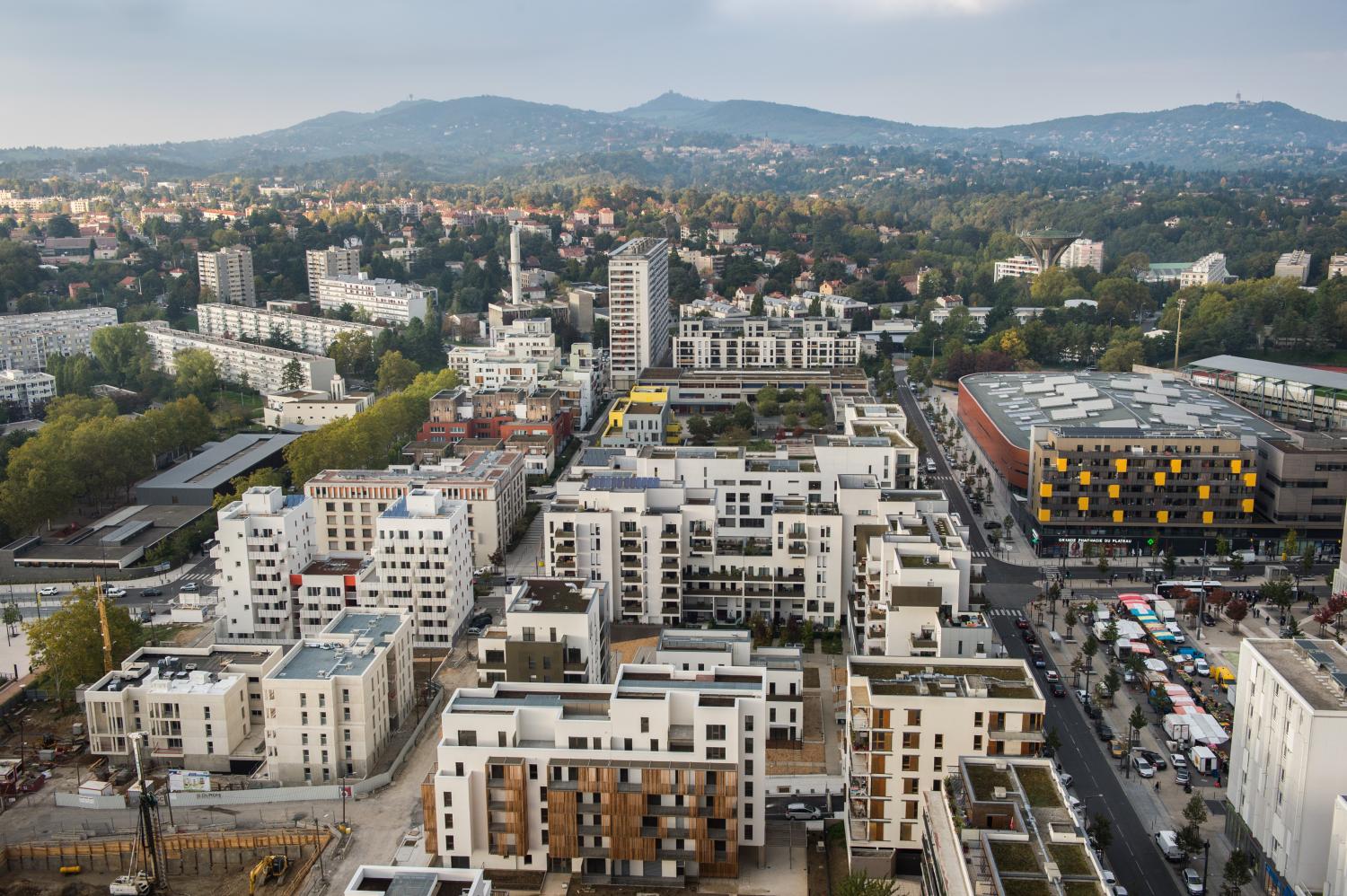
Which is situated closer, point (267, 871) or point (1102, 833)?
point (1102, 833)

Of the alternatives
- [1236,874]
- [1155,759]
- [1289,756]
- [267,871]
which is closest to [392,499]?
[267,871]

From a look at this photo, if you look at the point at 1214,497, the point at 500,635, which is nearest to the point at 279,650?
the point at 500,635

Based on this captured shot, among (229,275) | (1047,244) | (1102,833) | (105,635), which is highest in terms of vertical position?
(1047,244)

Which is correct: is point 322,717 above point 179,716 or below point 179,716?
above

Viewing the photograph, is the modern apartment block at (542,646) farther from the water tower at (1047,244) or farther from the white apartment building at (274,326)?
the water tower at (1047,244)

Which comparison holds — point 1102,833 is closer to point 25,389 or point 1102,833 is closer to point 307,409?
point 307,409

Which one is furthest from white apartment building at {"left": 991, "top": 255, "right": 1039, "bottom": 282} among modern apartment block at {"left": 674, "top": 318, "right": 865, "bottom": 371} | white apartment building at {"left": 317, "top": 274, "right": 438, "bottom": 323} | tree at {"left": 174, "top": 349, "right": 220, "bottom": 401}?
tree at {"left": 174, "top": 349, "right": 220, "bottom": 401}
